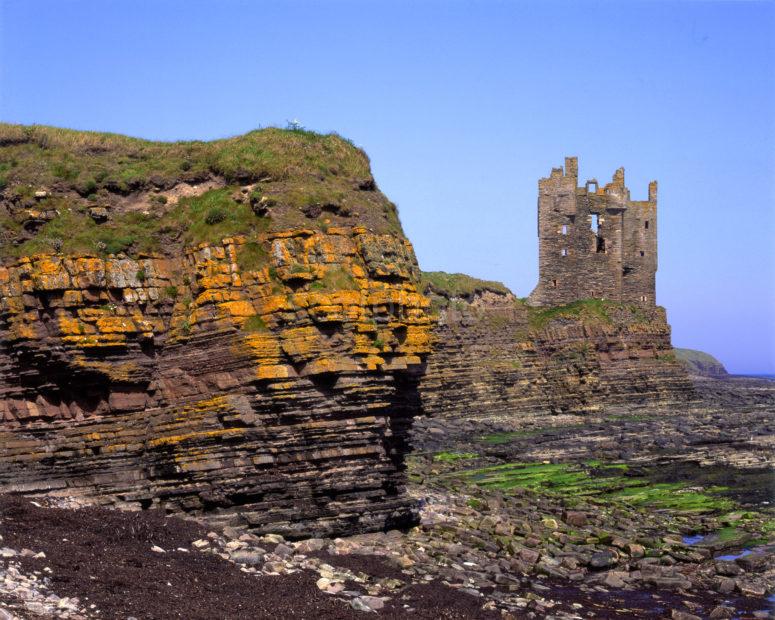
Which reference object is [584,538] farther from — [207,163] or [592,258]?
[592,258]

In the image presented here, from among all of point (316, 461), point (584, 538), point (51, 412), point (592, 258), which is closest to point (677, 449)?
point (584, 538)

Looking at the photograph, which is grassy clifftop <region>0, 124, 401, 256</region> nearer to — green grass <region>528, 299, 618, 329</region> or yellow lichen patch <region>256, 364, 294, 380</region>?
yellow lichen patch <region>256, 364, 294, 380</region>

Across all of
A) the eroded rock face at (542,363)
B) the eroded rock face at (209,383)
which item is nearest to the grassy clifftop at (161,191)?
the eroded rock face at (209,383)

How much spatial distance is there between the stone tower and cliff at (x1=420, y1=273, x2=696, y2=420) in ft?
20.7

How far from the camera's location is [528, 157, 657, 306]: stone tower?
88.9 meters

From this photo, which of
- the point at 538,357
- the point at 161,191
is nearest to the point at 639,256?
the point at 538,357

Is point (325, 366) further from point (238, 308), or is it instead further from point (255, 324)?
point (238, 308)

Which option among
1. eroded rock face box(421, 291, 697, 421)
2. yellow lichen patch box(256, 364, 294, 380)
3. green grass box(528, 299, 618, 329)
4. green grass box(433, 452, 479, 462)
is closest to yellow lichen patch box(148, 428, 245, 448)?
yellow lichen patch box(256, 364, 294, 380)

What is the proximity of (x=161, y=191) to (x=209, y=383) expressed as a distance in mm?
4802

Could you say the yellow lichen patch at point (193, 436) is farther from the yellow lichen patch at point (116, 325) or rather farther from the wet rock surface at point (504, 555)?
the yellow lichen patch at point (116, 325)

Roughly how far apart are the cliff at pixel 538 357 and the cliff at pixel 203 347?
1715 inches

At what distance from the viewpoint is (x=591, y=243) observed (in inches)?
3563

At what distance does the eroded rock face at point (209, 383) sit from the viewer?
20453mm

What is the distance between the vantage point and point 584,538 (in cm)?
2583
